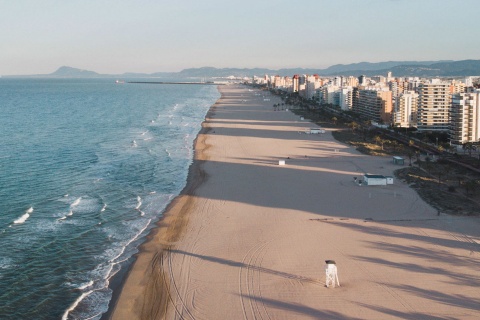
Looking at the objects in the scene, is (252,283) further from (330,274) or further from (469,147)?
(469,147)

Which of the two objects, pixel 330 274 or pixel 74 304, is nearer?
pixel 74 304

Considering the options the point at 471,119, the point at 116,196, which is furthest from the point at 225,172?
the point at 471,119

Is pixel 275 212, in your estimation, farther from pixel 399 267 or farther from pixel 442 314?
pixel 442 314

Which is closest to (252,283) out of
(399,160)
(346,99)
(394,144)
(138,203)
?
(138,203)

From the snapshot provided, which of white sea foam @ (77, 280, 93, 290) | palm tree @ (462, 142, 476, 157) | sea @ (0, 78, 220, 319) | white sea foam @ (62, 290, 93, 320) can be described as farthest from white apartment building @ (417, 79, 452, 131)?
white sea foam @ (62, 290, 93, 320)

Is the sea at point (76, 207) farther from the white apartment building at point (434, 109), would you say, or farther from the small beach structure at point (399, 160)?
the white apartment building at point (434, 109)

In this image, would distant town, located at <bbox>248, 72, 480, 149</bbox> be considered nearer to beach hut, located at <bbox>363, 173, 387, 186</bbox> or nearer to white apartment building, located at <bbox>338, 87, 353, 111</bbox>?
white apartment building, located at <bbox>338, 87, 353, 111</bbox>

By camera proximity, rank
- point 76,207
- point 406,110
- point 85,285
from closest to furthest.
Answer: point 85,285 < point 76,207 < point 406,110
